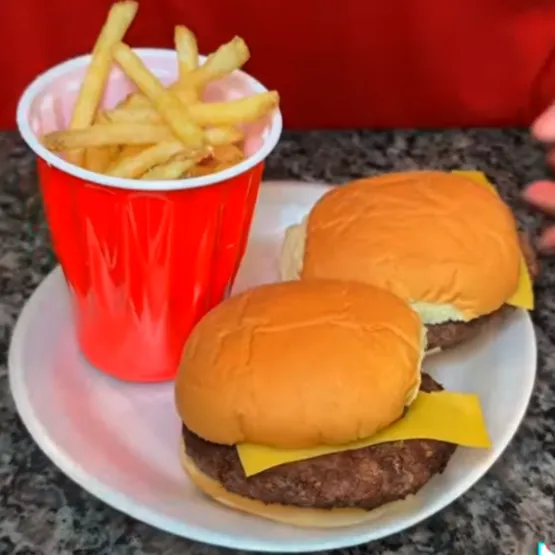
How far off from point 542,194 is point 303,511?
25.2 inches

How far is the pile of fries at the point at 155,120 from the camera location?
0.93 metres

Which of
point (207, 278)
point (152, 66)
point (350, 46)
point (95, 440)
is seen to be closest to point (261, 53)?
point (350, 46)

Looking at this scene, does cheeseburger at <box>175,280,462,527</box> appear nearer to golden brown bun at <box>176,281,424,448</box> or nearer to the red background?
golden brown bun at <box>176,281,424,448</box>

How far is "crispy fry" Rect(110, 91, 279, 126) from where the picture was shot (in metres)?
0.96

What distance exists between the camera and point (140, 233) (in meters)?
0.96

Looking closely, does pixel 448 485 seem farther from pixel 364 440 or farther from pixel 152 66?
pixel 152 66

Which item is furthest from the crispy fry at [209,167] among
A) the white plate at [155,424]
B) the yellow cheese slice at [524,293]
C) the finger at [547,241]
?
the finger at [547,241]

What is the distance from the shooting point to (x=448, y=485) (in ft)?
3.10

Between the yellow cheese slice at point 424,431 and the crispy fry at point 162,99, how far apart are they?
0.95ft

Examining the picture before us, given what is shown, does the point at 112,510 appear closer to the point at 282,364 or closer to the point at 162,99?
the point at 282,364

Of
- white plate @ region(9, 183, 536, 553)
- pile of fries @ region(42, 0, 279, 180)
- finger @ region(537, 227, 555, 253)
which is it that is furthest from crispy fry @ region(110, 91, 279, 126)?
finger @ region(537, 227, 555, 253)

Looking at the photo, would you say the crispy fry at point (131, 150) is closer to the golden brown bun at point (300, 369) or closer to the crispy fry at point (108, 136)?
the crispy fry at point (108, 136)

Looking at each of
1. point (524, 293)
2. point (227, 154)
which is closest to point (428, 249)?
point (524, 293)

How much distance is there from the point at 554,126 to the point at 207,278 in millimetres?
460
